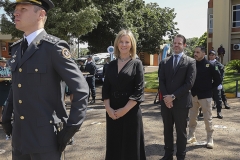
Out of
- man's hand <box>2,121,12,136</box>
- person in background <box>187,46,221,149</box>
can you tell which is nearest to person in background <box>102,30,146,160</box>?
man's hand <box>2,121,12,136</box>

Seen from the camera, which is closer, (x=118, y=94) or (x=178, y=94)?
(x=118, y=94)

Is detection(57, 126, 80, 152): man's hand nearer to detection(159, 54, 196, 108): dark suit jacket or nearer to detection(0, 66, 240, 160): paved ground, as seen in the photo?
detection(159, 54, 196, 108): dark suit jacket

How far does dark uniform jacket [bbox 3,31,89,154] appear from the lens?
7.22 ft

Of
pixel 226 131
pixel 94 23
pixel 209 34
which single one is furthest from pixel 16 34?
pixel 209 34

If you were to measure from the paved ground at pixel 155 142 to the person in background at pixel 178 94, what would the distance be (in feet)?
1.51

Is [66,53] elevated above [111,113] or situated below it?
above

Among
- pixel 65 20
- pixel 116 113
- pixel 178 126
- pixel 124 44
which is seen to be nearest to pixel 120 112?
pixel 116 113

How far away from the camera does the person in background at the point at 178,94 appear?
178 inches

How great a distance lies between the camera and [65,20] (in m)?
16.3

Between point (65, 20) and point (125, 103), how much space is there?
13.5 metres

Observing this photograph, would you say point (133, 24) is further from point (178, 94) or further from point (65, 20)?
point (178, 94)

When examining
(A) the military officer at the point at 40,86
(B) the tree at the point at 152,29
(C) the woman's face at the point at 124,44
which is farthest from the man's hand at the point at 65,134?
(B) the tree at the point at 152,29

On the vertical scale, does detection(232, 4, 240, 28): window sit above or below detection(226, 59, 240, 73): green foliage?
above

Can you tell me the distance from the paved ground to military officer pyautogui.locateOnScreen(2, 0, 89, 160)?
2779mm
